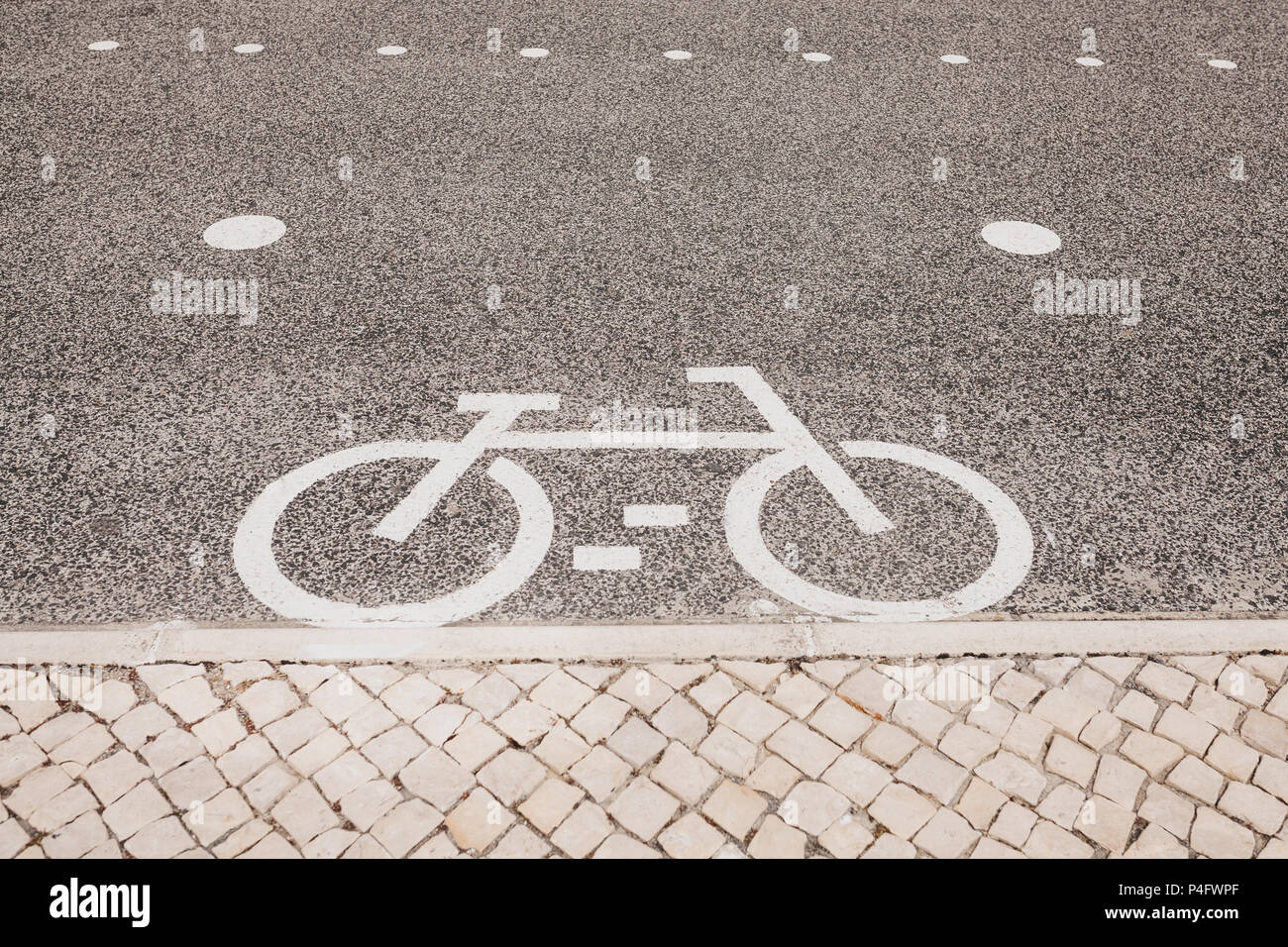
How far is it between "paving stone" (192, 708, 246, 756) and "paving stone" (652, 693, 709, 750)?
1418mm

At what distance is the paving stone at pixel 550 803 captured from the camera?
10.4 ft

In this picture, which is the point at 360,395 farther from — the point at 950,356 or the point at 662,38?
the point at 662,38

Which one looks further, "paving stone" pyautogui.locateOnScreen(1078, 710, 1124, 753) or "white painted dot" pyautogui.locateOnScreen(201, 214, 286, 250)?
"white painted dot" pyautogui.locateOnScreen(201, 214, 286, 250)

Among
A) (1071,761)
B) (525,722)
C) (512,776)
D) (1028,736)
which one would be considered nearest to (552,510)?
(525,722)

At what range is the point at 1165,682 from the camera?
143 inches

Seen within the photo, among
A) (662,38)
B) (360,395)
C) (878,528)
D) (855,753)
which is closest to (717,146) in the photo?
(662,38)

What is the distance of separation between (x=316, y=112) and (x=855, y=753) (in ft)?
22.3

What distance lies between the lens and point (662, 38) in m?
9.70

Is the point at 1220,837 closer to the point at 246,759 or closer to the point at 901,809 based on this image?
the point at 901,809

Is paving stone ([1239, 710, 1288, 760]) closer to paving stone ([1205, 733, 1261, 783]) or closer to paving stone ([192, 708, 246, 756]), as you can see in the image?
paving stone ([1205, 733, 1261, 783])

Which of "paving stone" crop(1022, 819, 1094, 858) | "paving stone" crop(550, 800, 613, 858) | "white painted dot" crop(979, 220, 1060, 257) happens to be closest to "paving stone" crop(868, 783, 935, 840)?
"paving stone" crop(1022, 819, 1094, 858)

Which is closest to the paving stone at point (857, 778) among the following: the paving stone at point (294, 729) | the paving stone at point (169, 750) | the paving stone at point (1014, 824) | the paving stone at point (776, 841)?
the paving stone at point (776, 841)

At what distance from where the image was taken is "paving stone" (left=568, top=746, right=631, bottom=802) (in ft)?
10.8

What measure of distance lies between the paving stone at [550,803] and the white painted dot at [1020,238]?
4621 millimetres
